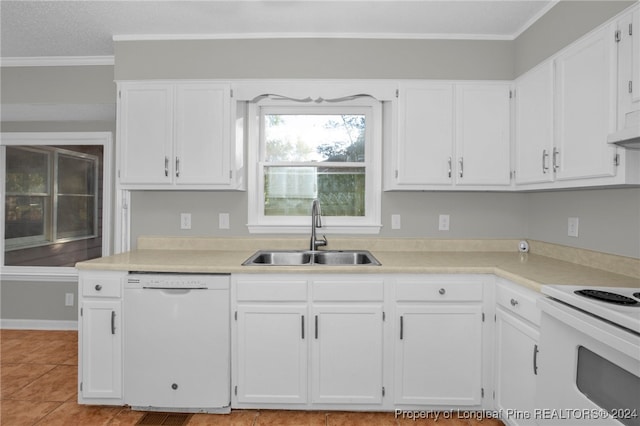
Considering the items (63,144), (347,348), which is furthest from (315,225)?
(63,144)

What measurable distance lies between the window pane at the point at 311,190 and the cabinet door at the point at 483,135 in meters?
0.81

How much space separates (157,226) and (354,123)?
1.86 metres

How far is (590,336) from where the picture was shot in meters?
1.13

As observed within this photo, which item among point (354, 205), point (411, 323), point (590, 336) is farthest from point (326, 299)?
point (590, 336)

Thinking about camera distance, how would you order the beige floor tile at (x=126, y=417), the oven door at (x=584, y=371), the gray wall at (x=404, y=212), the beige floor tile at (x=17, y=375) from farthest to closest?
the gray wall at (x=404, y=212) → the beige floor tile at (x=17, y=375) → the beige floor tile at (x=126, y=417) → the oven door at (x=584, y=371)

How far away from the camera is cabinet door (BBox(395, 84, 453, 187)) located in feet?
8.06

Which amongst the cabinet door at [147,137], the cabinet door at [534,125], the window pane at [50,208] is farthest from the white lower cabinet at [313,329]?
the window pane at [50,208]

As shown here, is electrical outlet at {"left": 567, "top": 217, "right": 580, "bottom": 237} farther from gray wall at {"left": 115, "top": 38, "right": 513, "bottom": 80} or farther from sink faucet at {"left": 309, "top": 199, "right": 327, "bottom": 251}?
sink faucet at {"left": 309, "top": 199, "right": 327, "bottom": 251}

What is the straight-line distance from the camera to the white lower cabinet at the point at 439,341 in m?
2.03

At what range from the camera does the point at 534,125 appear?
7.12ft

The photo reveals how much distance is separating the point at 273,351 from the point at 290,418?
423mm

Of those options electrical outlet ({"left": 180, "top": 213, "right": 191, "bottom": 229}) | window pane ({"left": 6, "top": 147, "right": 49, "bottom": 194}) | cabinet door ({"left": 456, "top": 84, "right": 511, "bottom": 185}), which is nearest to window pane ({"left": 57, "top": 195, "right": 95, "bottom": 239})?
window pane ({"left": 6, "top": 147, "right": 49, "bottom": 194})

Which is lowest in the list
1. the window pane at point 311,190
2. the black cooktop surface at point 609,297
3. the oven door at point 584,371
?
the oven door at point 584,371

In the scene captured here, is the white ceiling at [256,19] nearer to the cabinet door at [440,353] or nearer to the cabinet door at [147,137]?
the cabinet door at [147,137]
